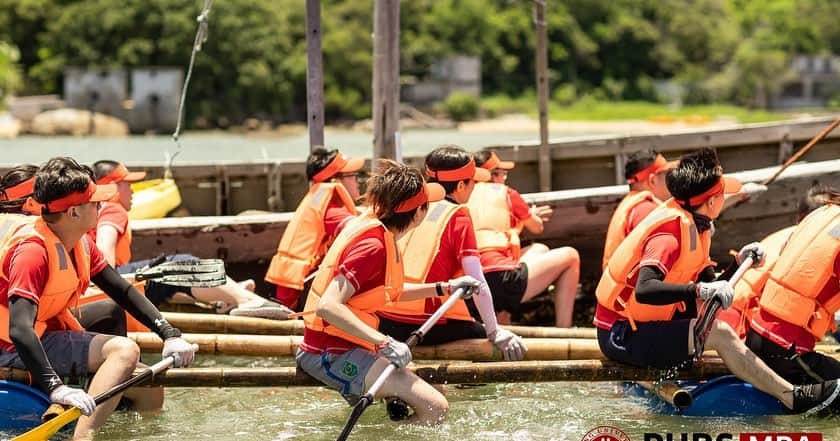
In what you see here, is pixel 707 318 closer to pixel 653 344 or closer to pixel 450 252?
pixel 653 344

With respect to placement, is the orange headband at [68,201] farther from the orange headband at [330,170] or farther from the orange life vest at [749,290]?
the orange life vest at [749,290]

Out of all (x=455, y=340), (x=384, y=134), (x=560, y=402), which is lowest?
(x=560, y=402)

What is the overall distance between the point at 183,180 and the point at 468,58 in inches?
2116

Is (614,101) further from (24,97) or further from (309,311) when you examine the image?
(309,311)

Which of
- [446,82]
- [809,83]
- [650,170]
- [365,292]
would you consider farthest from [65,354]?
[809,83]

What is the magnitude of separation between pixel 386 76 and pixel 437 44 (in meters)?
53.7

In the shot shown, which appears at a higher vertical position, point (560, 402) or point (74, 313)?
point (74, 313)

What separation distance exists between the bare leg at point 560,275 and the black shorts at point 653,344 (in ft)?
6.08

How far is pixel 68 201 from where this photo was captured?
5.60 meters

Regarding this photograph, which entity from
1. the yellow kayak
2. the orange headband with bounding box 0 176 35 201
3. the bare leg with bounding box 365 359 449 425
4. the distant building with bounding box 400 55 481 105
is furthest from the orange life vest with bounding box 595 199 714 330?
the distant building with bounding box 400 55 481 105

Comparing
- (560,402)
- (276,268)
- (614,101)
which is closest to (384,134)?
(276,268)

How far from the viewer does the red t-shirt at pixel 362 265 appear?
18.2 feet

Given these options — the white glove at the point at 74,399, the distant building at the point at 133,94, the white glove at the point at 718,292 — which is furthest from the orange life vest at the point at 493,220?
the distant building at the point at 133,94

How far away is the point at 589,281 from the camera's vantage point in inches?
366
